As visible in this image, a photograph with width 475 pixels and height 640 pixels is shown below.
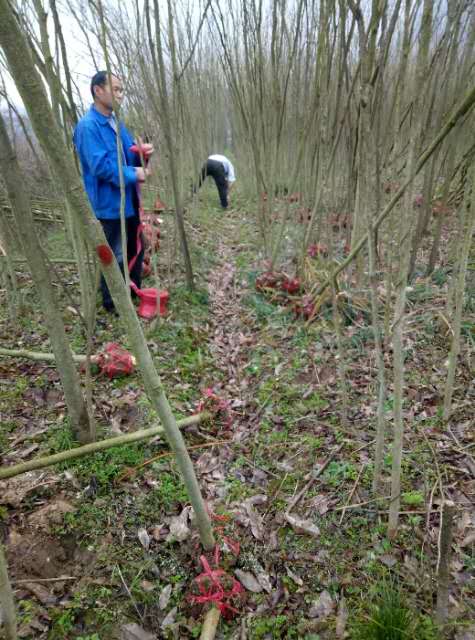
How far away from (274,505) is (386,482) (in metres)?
0.56

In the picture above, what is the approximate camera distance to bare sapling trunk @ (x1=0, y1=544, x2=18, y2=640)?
0.94 metres

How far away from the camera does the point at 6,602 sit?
99cm

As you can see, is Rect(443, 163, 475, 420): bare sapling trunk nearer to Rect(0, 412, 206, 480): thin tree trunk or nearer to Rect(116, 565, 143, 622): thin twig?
Rect(0, 412, 206, 480): thin tree trunk

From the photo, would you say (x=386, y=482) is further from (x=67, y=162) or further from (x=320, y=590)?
(x=67, y=162)

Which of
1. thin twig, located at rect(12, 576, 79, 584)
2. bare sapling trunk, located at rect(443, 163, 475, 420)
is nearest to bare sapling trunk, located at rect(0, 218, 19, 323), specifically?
thin twig, located at rect(12, 576, 79, 584)

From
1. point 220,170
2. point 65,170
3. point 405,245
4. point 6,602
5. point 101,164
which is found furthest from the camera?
point 220,170

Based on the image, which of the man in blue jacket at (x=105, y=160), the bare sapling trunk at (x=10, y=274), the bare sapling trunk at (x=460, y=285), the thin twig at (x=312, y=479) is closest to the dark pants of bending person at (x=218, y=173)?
the man in blue jacket at (x=105, y=160)

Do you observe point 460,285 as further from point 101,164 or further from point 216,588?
point 101,164

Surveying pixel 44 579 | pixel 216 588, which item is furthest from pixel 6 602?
pixel 216 588

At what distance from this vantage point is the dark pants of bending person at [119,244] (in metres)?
3.03

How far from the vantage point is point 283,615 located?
1.43 meters

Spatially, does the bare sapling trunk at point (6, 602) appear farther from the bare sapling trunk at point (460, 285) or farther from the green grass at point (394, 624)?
the bare sapling trunk at point (460, 285)

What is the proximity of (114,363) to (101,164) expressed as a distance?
1438mm

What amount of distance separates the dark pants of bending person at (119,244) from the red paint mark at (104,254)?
6.35 feet
